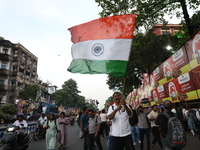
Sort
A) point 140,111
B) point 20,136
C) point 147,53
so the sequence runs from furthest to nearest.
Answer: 1. point 147,53
2. point 140,111
3. point 20,136

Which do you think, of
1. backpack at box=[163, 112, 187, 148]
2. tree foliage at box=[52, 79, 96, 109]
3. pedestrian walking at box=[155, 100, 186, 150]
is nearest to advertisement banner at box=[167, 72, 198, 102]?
pedestrian walking at box=[155, 100, 186, 150]

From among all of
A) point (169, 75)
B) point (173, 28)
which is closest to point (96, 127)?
point (169, 75)

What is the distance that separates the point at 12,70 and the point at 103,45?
40444 mm

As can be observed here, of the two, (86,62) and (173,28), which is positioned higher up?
(173,28)

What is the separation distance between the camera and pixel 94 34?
4812 mm

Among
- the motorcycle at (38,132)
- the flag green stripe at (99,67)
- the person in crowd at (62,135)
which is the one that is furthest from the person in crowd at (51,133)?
the motorcycle at (38,132)

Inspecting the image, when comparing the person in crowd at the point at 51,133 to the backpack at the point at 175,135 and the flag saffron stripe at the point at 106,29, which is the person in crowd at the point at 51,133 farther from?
the backpack at the point at 175,135

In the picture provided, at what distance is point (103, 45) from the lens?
15.1 feet

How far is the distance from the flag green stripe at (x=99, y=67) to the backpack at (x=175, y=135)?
1.54 m

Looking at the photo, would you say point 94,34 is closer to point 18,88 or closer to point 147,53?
point 147,53

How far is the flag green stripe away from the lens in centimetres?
420

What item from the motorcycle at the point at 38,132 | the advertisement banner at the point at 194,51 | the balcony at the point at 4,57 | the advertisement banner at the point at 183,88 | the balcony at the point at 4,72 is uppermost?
the balcony at the point at 4,57

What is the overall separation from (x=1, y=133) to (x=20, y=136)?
2213 millimetres

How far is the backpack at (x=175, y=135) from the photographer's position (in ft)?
10.4
